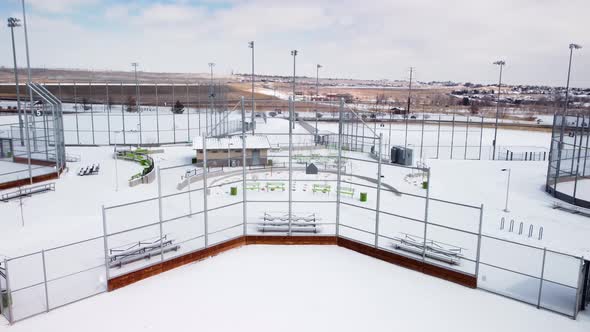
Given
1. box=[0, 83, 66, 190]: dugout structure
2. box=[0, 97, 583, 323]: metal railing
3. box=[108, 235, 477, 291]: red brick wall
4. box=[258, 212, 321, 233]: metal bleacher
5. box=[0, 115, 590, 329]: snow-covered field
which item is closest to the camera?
box=[0, 97, 583, 323]: metal railing

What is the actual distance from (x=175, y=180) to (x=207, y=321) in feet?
59.4

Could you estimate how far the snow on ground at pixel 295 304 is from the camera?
12.6 meters

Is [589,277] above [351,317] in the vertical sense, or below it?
above

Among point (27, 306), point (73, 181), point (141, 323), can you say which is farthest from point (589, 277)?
point (73, 181)

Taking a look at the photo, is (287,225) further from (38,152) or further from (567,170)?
(567,170)

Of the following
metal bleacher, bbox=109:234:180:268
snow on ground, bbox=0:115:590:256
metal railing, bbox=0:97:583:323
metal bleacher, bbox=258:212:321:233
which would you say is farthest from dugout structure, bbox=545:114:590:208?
metal bleacher, bbox=109:234:180:268

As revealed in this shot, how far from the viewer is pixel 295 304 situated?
13781 mm

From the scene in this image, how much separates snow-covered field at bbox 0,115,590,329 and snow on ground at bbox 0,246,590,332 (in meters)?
0.69

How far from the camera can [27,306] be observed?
13133 millimetres

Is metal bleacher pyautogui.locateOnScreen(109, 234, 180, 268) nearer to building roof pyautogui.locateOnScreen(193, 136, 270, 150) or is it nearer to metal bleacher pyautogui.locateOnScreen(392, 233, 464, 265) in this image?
metal bleacher pyautogui.locateOnScreen(392, 233, 464, 265)

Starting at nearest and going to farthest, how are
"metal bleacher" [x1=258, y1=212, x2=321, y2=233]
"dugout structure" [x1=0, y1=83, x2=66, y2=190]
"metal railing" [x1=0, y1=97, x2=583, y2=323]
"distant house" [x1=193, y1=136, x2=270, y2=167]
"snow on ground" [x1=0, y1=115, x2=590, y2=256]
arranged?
"metal railing" [x1=0, y1=97, x2=583, y2=323] → "metal bleacher" [x1=258, y1=212, x2=321, y2=233] → "snow on ground" [x1=0, y1=115, x2=590, y2=256] → "dugout structure" [x1=0, y1=83, x2=66, y2=190] → "distant house" [x1=193, y1=136, x2=270, y2=167]

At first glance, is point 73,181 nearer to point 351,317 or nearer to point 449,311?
point 351,317

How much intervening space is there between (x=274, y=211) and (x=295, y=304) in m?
9.32

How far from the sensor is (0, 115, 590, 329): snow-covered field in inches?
695
